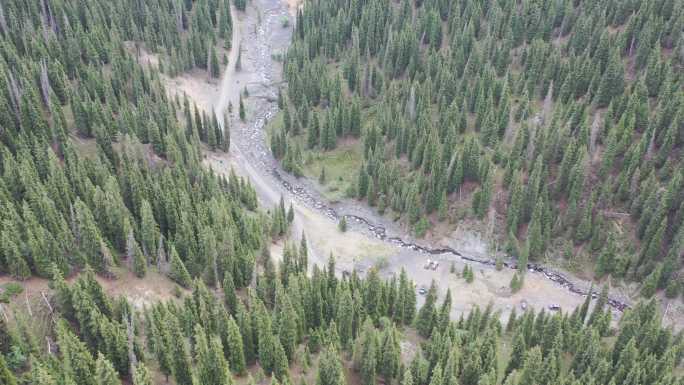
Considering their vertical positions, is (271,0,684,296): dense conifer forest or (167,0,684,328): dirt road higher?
(271,0,684,296): dense conifer forest

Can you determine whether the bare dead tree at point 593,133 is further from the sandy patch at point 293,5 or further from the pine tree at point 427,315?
the sandy patch at point 293,5

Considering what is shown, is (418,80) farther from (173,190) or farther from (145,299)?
(145,299)

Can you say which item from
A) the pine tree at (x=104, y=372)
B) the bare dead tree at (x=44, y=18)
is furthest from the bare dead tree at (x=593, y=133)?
the bare dead tree at (x=44, y=18)

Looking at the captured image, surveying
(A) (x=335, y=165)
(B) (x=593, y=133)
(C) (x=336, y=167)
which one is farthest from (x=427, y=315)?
(A) (x=335, y=165)

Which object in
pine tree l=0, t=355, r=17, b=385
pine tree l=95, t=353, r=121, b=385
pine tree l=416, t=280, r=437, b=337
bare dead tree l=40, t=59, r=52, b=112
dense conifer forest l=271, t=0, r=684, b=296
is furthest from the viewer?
bare dead tree l=40, t=59, r=52, b=112

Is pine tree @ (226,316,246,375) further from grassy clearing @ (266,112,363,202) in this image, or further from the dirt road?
grassy clearing @ (266,112,363,202)

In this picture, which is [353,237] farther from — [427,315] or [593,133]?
[593,133]

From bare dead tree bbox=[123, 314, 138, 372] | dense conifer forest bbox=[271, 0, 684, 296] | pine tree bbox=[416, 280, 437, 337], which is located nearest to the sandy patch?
dense conifer forest bbox=[271, 0, 684, 296]
